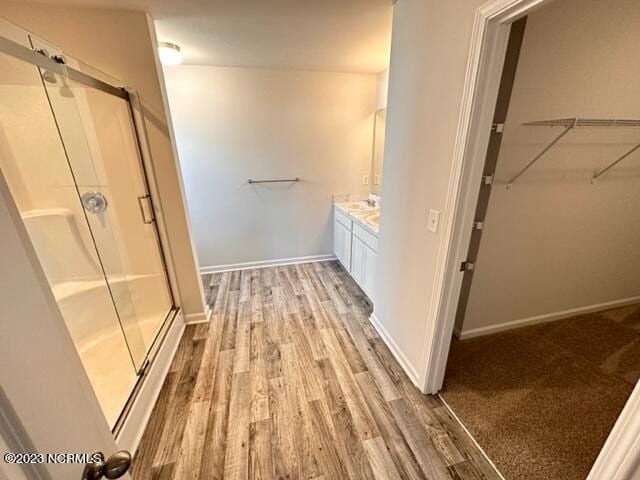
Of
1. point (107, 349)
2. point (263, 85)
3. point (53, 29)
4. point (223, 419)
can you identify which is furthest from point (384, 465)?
point (263, 85)

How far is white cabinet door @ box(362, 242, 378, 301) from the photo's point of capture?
8.53 ft

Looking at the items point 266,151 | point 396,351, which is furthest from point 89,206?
point 396,351

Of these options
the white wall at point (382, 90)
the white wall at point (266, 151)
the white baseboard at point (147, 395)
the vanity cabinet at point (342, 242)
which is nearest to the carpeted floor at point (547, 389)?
the vanity cabinet at point (342, 242)

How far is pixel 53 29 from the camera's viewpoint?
5.66ft

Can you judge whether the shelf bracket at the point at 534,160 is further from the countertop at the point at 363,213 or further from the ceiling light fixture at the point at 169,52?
the ceiling light fixture at the point at 169,52

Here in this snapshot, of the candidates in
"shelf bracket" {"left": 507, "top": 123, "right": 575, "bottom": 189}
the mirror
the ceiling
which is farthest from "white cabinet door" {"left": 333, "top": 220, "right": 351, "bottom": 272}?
the ceiling

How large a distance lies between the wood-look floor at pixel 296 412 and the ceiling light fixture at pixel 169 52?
2418 mm

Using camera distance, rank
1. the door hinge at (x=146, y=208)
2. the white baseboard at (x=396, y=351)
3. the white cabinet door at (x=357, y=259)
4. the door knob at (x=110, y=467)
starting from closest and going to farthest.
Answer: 1. the door knob at (x=110, y=467)
2. the white baseboard at (x=396, y=351)
3. the door hinge at (x=146, y=208)
4. the white cabinet door at (x=357, y=259)

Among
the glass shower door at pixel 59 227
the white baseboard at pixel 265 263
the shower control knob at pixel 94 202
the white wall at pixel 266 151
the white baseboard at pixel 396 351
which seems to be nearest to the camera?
the glass shower door at pixel 59 227

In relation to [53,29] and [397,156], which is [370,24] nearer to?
[397,156]

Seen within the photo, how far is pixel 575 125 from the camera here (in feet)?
5.21

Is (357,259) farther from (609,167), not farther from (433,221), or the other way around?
(609,167)

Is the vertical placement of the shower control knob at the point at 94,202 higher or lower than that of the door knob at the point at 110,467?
higher

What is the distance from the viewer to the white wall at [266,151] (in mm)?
2980
